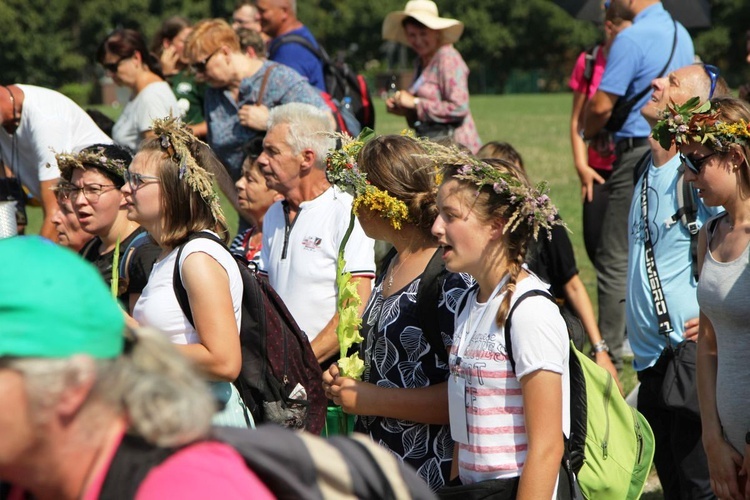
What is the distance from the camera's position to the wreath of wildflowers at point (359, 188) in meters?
3.63

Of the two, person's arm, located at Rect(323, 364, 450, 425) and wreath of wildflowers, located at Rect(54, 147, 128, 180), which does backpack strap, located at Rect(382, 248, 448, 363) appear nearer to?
person's arm, located at Rect(323, 364, 450, 425)

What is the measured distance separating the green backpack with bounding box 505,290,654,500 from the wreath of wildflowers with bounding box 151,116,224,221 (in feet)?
4.73

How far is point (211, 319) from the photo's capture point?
339 centimetres

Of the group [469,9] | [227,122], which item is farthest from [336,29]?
[227,122]

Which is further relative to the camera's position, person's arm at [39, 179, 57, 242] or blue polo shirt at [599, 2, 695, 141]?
blue polo shirt at [599, 2, 695, 141]

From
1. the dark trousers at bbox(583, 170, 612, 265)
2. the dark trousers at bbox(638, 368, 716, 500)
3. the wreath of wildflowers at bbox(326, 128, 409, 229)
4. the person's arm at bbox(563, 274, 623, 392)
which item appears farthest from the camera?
the dark trousers at bbox(583, 170, 612, 265)

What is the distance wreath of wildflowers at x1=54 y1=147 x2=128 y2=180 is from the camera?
4.85 m

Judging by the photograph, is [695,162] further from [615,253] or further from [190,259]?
[615,253]

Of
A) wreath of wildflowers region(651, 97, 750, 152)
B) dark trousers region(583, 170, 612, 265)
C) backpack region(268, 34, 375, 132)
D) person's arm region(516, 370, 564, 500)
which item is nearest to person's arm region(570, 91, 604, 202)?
dark trousers region(583, 170, 612, 265)

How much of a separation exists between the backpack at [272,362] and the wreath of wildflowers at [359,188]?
0.48 metres

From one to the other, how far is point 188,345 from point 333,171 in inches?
37.0

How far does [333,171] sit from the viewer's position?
3.94 meters

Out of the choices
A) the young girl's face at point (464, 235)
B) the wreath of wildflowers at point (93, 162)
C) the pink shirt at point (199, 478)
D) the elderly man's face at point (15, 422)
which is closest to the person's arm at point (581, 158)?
the wreath of wildflowers at point (93, 162)

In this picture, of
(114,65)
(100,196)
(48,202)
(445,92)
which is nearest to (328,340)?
(100,196)
